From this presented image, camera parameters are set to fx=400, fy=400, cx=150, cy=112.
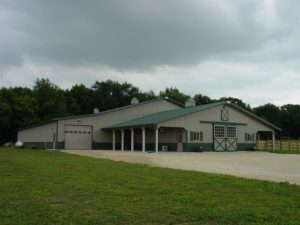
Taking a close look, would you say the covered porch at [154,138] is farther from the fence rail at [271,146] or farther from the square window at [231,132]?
the fence rail at [271,146]

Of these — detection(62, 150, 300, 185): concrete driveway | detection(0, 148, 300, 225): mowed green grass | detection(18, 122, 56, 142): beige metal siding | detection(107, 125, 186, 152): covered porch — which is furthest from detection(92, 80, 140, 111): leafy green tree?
detection(0, 148, 300, 225): mowed green grass

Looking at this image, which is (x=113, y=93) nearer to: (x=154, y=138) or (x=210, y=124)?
(x=154, y=138)

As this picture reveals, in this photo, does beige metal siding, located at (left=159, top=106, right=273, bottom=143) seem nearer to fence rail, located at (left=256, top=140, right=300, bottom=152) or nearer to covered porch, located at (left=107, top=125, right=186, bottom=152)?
covered porch, located at (left=107, top=125, right=186, bottom=152)

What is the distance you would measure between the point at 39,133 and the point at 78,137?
5.73 m

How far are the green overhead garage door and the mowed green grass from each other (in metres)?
28.0

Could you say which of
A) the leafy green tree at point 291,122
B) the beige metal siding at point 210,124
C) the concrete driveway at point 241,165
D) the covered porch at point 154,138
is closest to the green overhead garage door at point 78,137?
the covered porch at point 154,138

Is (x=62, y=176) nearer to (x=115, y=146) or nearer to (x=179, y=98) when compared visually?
(x=115, y=146)

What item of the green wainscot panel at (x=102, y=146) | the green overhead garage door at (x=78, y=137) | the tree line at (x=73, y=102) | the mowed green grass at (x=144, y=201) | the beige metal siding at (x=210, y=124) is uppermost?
the tree line at (x=73, y=102)

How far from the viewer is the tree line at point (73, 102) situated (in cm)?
5278

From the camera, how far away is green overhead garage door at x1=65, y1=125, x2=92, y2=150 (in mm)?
38812

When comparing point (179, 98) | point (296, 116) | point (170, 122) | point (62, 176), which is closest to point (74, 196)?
point (62, 176)

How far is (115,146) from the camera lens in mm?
41625

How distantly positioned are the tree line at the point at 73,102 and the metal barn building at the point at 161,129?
8.62 m

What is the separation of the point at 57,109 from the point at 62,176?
54650mm
